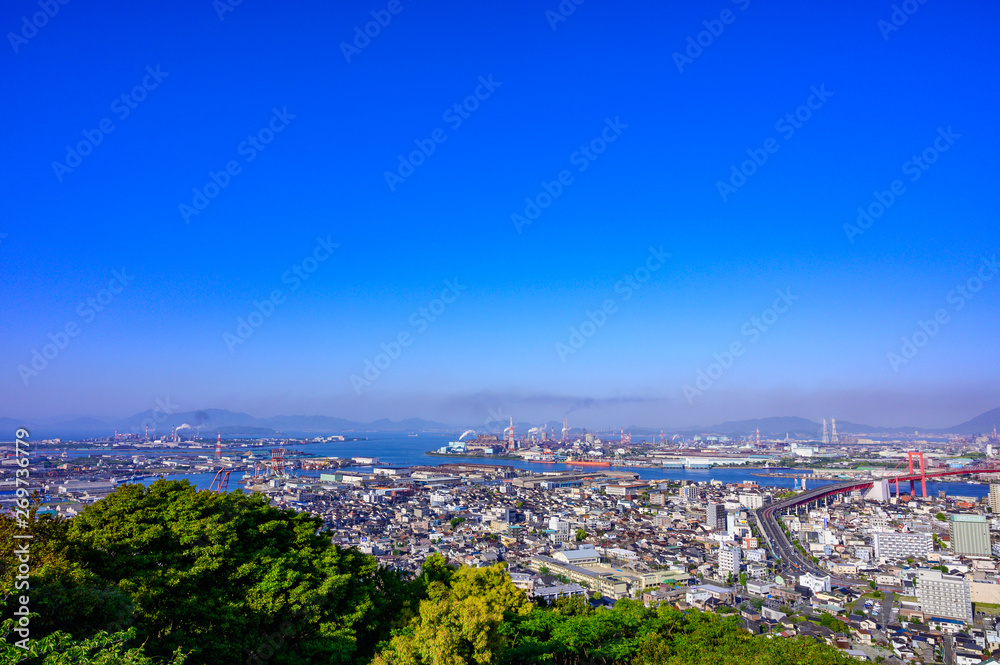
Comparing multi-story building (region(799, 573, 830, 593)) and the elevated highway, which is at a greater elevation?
A: multi-story building (region(799, 573, 830, 593))

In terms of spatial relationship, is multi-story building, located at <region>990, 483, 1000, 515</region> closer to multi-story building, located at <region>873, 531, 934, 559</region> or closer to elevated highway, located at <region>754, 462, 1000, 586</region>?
elevated highway, located at <region>754, 462, 1000, 586</region>

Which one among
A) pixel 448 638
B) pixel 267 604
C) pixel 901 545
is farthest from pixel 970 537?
pixel 267 604

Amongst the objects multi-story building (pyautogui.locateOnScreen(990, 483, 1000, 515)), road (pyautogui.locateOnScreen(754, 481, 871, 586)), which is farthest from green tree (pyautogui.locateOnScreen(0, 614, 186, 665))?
multi-story building (pyautogui.locateOnScreen(990, 483, 1000, 515))

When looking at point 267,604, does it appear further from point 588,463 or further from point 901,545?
point 588,463

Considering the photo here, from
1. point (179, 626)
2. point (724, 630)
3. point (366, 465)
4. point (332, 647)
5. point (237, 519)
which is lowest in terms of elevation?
point (366, 465)

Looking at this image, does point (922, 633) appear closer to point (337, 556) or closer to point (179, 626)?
point (337, 556)

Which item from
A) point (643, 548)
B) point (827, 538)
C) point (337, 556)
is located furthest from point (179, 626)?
point (827, 538)
